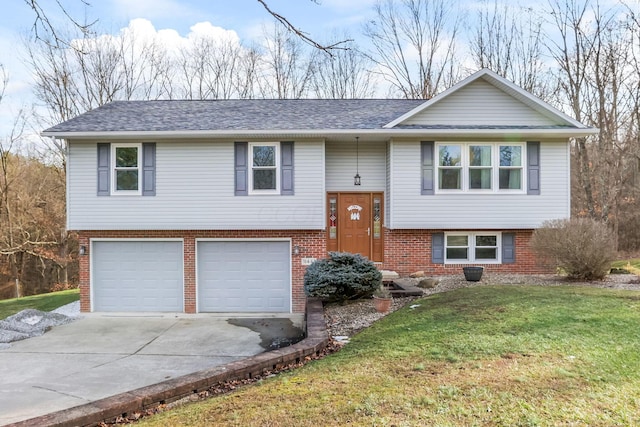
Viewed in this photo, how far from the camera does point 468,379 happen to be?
4379 mm

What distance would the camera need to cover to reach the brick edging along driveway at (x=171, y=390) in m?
3.90

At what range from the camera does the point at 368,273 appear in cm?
942

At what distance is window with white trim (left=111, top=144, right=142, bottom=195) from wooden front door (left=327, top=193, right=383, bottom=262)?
5528 mm

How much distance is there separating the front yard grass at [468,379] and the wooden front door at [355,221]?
585 centimetres

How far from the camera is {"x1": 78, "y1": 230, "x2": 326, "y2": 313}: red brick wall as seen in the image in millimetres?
12117

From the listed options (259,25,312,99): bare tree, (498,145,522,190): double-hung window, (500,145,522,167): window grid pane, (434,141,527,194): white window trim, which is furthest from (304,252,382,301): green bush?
(259,25,312,99): bare tree

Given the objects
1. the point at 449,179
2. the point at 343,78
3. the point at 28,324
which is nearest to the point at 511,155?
the point at 449,179

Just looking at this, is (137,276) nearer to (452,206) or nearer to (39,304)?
(39,304)

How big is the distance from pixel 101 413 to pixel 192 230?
27.3ft

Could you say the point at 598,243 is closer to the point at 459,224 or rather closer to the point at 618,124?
the point at 459,224

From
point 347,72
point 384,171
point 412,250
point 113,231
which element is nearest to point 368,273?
point 412,250

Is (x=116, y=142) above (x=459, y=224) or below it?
above

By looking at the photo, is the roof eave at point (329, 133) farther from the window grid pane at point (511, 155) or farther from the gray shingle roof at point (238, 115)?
the window grid pane at point (511, 155)

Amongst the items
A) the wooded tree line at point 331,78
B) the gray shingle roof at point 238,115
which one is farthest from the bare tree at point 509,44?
the gray shingle roof at point 238,115
